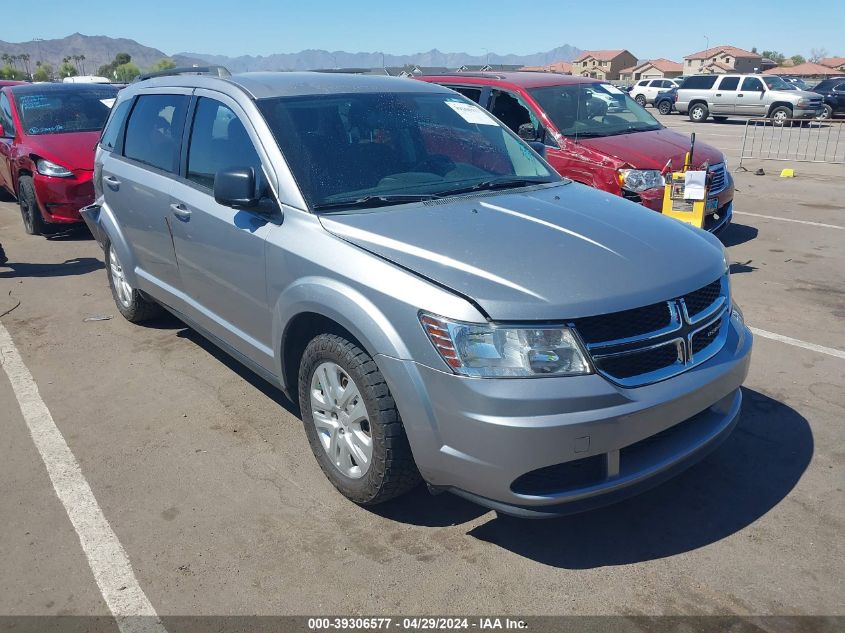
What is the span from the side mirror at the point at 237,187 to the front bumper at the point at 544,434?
47.1 inches

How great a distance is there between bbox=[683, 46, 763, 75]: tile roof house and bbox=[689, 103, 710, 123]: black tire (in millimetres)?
53380

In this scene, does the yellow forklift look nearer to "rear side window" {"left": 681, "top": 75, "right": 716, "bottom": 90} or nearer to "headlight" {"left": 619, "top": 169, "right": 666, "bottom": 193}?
"headlight" {"left": 619, "top": 169, "right": 666, "bottom": 193}

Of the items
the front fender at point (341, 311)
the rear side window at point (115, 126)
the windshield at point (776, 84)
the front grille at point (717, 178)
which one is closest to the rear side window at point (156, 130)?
the rear side window at point (115, 126)

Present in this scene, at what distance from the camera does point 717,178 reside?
785cm

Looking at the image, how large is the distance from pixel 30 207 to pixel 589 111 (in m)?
6.86

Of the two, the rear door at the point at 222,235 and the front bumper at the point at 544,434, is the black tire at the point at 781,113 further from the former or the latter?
the front bumper at the point at 544,434

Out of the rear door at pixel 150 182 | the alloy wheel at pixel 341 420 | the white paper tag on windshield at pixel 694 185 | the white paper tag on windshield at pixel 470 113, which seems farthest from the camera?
the white paper tag on windshield at pixel 694 185

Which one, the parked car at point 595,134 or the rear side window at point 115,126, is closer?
the rear side window at point 115,126

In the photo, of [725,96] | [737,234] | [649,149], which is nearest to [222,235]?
[649,149]

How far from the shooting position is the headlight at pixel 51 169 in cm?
880

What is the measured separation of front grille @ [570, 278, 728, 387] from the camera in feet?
9.21

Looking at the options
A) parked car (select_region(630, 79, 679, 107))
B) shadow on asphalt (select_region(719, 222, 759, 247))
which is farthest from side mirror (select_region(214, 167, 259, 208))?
parked car (select_region(630, 79, 679, 107))

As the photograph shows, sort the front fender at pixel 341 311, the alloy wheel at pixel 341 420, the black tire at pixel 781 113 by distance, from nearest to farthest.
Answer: the front fender at pixel 341 311 → the alloy wheel at pixel 341 420 → the black tire at pixel 781 113

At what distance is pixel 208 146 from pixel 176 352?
1780 millimetres
